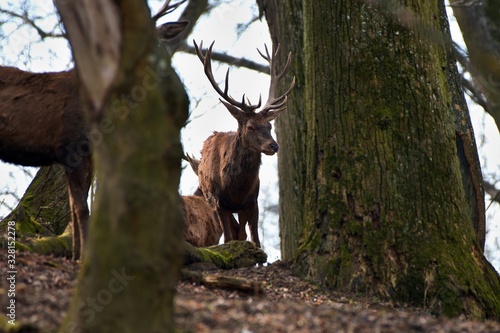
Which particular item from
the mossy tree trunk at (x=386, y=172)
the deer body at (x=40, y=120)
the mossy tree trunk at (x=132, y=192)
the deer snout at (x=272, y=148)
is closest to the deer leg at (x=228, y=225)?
the deer snout at (x=272, y=148)

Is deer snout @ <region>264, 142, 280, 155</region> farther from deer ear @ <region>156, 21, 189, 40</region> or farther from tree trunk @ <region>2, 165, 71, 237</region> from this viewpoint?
deer ear @ <region>156, 21, 189, 40</region>

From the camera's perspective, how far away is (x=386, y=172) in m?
6.69

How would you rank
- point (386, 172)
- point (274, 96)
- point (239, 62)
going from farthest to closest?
1. point (239, 62)
2. point (274, 96)
3. point (386, 172)

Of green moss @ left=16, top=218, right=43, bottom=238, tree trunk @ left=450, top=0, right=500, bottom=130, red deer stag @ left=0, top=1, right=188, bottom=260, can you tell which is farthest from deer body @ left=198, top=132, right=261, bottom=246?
tree trunk @ left=450, top=0, right=500, bottom=130

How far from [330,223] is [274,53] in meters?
4.47

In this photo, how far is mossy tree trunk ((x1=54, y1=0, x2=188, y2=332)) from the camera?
359 centimetres

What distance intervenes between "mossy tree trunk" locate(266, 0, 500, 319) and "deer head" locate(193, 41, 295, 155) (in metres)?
3.47

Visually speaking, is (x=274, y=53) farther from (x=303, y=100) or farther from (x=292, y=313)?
(x=292, y=313)

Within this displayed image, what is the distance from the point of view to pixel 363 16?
7125mm

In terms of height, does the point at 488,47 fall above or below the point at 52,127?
above

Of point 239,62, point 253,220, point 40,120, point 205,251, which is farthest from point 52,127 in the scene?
point 239,62

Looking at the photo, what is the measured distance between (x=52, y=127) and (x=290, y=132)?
4.96 metres

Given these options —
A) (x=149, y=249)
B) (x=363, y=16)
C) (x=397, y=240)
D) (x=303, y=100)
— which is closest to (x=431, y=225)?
(x=397, y=240)

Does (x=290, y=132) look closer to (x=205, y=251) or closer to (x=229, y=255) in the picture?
(x=229, y=255)
